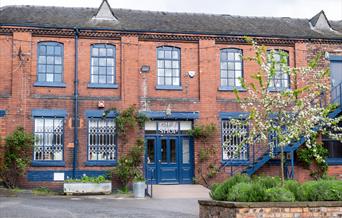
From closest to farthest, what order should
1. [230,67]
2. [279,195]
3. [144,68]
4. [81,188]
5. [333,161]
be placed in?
[279,195] < [81,188] < [144,68] < [333,161] < [230,67]

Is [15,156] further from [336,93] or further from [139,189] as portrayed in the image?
[336,93]

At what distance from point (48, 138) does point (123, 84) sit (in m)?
3.86

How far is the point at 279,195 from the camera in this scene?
35.2 ft

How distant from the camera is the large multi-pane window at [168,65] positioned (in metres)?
22.4

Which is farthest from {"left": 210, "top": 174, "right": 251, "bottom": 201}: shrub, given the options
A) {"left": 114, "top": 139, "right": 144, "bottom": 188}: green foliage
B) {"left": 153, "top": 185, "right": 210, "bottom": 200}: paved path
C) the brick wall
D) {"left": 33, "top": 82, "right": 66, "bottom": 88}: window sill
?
{"left": 33, "top": 82, "right": 66, "bottom": 88}: window sill

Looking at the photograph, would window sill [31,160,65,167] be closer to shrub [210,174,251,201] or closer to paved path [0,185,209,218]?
paved path [0,185,209,218]

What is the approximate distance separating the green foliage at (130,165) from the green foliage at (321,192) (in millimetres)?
10410

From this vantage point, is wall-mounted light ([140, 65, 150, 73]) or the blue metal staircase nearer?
the blue metal staircase

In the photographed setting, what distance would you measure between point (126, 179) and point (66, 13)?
328 inches

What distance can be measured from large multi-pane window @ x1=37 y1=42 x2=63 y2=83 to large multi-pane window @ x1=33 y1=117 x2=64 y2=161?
1796 mm

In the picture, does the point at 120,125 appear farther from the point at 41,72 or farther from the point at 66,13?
the point at 66,13

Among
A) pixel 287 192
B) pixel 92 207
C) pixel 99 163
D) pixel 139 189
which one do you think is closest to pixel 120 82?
pixel 99 163

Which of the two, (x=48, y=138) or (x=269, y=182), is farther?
(x=48, y=138)

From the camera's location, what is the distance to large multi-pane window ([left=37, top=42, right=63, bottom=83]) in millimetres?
21547
